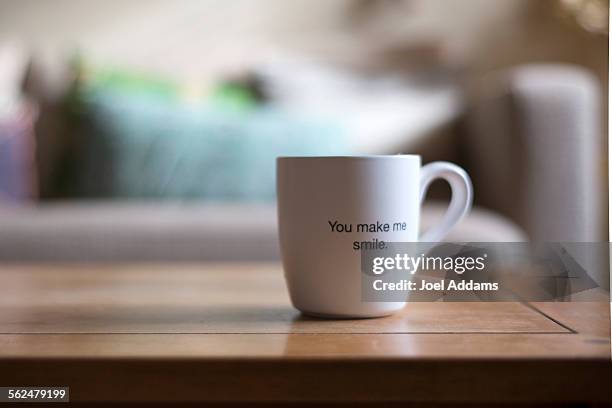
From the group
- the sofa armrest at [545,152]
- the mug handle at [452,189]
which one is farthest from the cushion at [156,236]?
the mug handle at [452,189]

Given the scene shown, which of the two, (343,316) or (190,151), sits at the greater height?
(190,151)

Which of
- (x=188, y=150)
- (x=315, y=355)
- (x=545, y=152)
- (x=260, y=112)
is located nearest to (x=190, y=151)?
(x=188, y=150)

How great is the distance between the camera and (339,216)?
0.52m

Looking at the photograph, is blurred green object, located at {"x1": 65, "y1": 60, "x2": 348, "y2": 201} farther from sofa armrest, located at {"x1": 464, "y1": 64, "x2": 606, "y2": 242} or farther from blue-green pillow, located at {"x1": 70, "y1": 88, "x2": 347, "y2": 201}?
sofa armrest, located at {"x1": 464, "y1": 64, "x2": 606, "y2": 242}

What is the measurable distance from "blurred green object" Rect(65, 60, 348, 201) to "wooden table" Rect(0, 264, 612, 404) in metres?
1.07

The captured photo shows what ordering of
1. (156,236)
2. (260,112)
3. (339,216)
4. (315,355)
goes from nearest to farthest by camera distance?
(315,355) < (339,216) < (156,236) < (260,112)

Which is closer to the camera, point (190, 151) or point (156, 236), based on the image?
point (156, 236)

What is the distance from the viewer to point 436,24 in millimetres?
2299

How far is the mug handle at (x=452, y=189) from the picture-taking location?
1.87 ft

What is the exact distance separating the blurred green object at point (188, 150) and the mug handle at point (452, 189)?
1.04 m

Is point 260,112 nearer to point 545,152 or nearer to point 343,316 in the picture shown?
point 545,152

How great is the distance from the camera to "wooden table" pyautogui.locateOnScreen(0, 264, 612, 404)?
1.32 feet

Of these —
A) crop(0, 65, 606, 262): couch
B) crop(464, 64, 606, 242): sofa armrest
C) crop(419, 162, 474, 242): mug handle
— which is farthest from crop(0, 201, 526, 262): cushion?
crop(419, 162, 474, 242): mug handle

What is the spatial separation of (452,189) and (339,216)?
111mm
